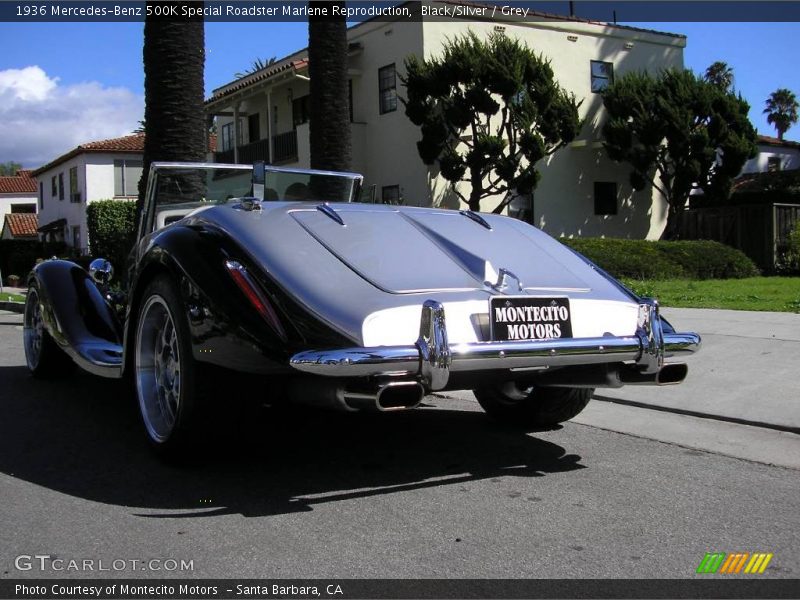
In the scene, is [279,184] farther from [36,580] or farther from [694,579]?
[694,579]

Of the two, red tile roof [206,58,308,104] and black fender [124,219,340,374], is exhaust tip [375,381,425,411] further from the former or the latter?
red tile roof [206,58,308,104]

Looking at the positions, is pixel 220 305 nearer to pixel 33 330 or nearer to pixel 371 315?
pixel 371 315

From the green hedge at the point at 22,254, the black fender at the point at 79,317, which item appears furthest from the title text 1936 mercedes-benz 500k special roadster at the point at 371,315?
the green hedge at the point at 22,254

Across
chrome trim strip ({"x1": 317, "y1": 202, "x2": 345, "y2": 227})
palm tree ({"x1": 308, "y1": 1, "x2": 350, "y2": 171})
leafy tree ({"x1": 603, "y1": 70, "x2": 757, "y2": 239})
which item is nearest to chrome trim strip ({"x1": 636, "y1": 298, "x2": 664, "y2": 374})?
chrome trim strip ({"x1": 317, "y1": 202, "x2": 345, "y2": 227})

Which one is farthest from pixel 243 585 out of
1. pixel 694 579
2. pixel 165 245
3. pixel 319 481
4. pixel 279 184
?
pixel 279 184

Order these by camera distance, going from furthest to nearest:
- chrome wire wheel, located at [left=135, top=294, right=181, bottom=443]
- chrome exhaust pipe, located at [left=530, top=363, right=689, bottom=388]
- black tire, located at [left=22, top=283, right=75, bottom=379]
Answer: black tire, located at [left=22, top=283, right=75, bottom=379] → chrome wire wheel, located at [left=135, top=294, right=181, bottom=443] → chrome exhaust pipe, located at [left=530, top=363, right=689, bottom=388]

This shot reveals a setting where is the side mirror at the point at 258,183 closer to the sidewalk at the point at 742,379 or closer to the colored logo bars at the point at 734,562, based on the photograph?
the sidewalk at the point at 742,379

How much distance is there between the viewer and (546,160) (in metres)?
23.3

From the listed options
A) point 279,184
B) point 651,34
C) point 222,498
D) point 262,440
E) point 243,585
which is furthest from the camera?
point 651,34

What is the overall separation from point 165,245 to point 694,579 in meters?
2.84

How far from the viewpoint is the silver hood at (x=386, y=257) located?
3668 mm

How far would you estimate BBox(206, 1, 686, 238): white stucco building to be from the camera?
22156mm

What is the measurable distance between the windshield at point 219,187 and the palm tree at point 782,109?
75.8 m

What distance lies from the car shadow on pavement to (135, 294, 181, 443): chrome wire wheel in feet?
0.70
